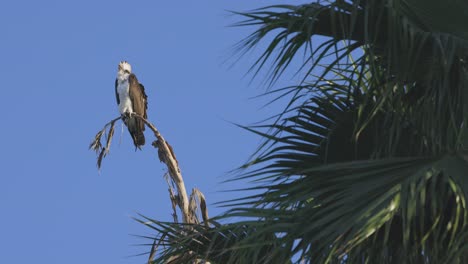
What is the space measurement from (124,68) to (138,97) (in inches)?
61.3

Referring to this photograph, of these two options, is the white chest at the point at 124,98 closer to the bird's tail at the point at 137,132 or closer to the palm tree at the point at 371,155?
the bird's tail at the point at 137,132

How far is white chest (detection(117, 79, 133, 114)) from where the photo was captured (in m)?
15.6

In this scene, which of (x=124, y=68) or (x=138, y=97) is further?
(x=124, y=68)

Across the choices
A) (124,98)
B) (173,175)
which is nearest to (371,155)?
(173,175)

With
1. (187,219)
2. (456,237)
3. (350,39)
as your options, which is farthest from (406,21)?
(187,219)

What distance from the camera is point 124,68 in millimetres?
17203

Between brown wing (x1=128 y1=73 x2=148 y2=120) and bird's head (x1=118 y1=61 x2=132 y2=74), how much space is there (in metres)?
0.95

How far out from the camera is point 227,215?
5594mm

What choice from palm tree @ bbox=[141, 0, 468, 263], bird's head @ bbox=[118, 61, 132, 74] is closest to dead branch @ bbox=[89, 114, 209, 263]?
palm tree @ bbox=[141, 0, 468, 263]

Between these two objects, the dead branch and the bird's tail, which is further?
the bird's tail

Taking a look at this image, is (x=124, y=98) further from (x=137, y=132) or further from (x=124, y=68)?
(x=137, y=132)

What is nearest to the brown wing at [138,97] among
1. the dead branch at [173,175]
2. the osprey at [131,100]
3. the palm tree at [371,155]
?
the osprey at [131,100]

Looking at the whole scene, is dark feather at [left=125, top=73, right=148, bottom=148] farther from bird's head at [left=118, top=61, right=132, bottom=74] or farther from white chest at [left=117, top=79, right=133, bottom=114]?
bird's head at [left=118, top=61, right=132, bottom=74]

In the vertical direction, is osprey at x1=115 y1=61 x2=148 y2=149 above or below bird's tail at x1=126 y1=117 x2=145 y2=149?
above
